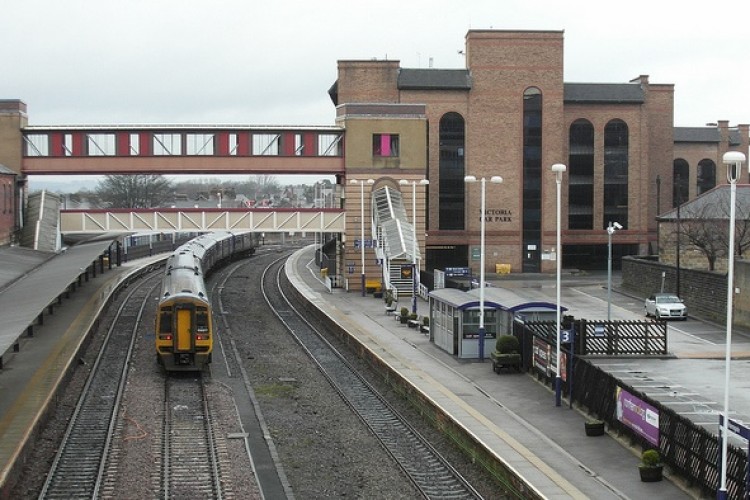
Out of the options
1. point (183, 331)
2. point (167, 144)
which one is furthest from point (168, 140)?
point (183, 331)

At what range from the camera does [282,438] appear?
81.7 ft

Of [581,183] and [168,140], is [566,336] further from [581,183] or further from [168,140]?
[581,183]

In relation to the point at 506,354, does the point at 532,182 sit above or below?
above

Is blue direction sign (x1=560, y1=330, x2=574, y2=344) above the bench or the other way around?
above

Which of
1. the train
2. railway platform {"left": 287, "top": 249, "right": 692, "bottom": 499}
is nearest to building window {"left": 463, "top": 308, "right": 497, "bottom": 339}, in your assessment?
railway platform {"left": 287, "top": 249, "right": 692, "bottom": 499}

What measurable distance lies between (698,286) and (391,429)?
94.3 feet

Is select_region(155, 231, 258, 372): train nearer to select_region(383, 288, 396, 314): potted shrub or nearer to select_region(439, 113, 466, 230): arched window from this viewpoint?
select_region(383, 288, 396, 314): potted shrub

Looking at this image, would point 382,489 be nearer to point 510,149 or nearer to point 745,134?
point 510,149

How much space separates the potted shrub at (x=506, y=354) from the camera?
105ft

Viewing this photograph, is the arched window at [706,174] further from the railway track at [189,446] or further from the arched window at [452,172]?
the railway track at [189,446]

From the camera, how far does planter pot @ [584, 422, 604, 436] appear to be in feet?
77.0

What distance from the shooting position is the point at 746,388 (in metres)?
29.0

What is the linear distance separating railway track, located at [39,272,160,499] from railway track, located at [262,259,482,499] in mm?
6753

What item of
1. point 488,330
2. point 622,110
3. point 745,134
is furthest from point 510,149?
point 488,330
